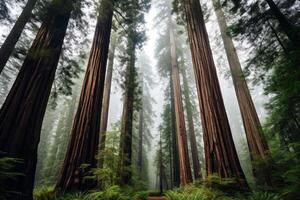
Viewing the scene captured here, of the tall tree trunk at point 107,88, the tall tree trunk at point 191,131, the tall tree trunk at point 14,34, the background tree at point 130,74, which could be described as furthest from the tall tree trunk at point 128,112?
the tall tree trunk at point 191,131

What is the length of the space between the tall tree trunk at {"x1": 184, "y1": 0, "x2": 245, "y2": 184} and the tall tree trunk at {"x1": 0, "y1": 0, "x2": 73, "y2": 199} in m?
3.67

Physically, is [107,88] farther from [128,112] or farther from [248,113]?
[248,113]

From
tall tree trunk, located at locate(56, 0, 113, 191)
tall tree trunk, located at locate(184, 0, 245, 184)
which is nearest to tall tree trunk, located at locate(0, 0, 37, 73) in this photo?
tall tree trunk, located at locate(56, 0, 113, 191)

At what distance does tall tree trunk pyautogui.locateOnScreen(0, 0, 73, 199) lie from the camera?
3.45m

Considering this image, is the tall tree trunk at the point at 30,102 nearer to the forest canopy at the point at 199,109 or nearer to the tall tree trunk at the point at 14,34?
the forest canopy at the point at 199,109

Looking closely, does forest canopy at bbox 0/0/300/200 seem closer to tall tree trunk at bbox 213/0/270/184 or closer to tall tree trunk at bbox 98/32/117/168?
tall tree trunk at bbox 213/0/270/184

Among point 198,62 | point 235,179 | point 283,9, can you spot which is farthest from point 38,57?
point 283,9

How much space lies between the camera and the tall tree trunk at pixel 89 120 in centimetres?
466

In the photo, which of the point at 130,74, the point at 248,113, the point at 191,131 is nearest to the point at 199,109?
the point at 248,113

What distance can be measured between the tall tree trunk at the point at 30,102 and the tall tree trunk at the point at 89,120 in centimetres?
118

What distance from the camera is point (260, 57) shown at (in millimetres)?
5367

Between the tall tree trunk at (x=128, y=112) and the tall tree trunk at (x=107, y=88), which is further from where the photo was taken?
the tall tree trunk at (x=107, y=88)

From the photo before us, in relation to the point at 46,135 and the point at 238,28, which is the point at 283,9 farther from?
the point at 46,135

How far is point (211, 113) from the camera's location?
4777mm
